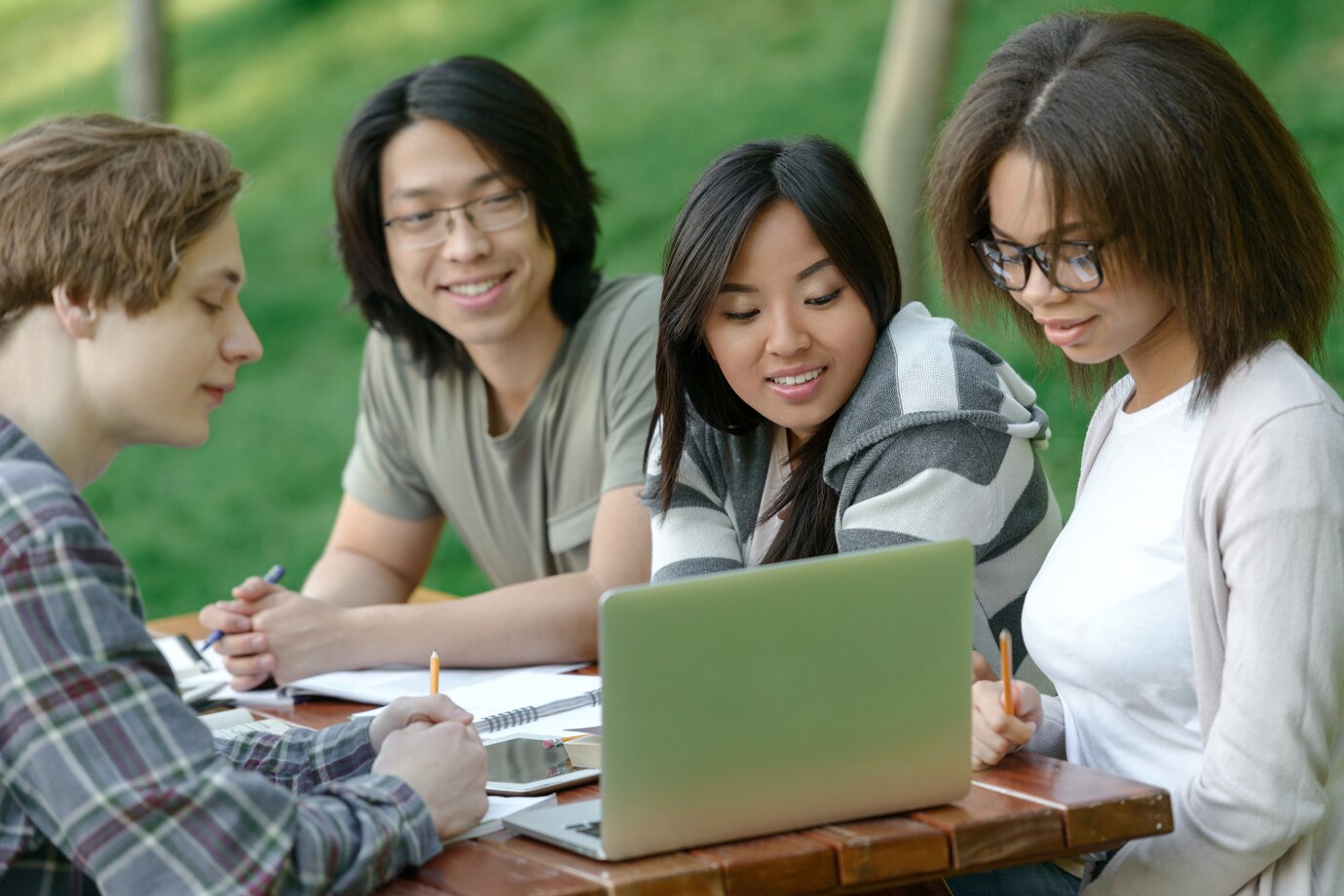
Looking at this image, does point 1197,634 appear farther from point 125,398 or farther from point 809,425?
point 125,398

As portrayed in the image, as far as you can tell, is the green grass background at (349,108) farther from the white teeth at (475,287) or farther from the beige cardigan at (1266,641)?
the beige cardigan at (1266,641)

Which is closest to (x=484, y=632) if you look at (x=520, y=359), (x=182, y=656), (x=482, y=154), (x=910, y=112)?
(x=182, y=656)

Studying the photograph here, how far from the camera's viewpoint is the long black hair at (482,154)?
9.62ft

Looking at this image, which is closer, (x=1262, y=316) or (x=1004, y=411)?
(x=1262, y=316)

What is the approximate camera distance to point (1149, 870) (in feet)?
5.59

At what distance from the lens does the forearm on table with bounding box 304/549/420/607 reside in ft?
10.1

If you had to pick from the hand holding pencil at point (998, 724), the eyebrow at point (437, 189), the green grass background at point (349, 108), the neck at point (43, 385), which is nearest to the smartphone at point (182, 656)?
the eyebrow at point (437, 189)

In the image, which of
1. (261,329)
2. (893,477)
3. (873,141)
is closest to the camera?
(893,477)

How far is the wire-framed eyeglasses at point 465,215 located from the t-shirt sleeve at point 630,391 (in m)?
0.28

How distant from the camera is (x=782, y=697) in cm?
146

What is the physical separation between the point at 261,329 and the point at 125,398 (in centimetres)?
602

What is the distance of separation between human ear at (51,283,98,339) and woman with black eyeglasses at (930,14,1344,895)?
0.95 metres

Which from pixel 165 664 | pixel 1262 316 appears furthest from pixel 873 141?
pixel 165 664

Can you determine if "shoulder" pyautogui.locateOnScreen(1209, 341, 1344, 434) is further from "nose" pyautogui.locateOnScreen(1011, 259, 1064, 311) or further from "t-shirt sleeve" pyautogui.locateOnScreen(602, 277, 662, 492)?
"t-shirt sleeve" pyautogui.locateOnScreen(602, 277, 662, 492)
